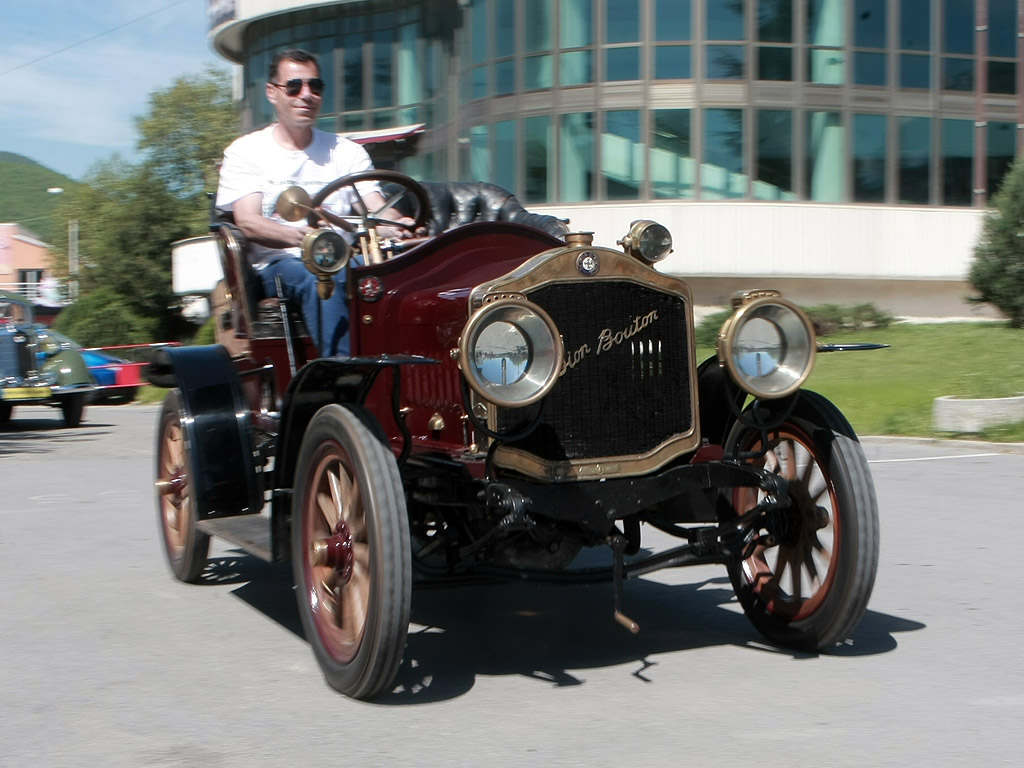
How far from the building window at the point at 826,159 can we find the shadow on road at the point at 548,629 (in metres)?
23.9

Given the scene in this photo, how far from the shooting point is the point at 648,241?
15.9 ft

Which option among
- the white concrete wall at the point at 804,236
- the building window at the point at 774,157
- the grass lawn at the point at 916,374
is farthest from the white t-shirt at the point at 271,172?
the building window at the point at 774,157

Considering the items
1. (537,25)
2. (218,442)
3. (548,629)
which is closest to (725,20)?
(537,25)

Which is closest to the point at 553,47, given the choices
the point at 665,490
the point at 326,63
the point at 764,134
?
the point at 764,134

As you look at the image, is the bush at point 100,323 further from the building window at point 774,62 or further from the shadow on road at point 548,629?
the shadow on road at point 548,629

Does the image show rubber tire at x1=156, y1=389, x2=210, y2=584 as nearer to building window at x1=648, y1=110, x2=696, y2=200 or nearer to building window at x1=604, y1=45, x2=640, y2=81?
building window at x1=648, y1=110, x2=696, y2=200

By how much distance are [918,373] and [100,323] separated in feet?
78.8

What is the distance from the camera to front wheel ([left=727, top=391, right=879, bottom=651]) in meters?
4.62

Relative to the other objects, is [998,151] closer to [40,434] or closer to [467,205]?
[40,434]

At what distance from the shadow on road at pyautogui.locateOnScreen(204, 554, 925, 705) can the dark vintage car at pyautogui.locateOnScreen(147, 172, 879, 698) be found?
0.92 ft

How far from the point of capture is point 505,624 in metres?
5.58

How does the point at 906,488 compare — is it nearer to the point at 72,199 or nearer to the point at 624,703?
the point at 624,703

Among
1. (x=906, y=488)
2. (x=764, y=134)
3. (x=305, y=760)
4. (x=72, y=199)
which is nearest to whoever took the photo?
(x=305, y=760)

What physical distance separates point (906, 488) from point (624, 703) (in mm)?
6053
